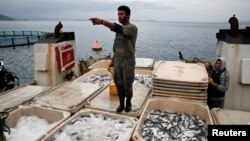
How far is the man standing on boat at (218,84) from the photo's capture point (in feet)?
19.1

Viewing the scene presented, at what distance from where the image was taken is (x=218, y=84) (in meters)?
6.01

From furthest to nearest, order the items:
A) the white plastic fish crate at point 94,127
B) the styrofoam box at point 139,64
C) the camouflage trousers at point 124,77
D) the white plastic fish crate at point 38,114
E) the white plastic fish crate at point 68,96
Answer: the styrofoam box at point 139,64 → the white plastic fish crate at point 68,96 → the white plastic fish crate at point 38,114 → the camouflage trousers at point 124,77 → the white plastic fish crate at point 94,127

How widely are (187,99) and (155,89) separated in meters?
0.84

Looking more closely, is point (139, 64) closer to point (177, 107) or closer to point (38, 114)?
point (177, 107)

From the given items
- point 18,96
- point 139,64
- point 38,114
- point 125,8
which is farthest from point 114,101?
point 139,64

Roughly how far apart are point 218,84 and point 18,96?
5333 mm

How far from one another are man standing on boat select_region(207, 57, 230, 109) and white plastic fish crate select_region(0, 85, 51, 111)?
458 centimetres

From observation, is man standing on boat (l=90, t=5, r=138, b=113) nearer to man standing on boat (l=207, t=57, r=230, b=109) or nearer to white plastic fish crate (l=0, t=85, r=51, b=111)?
man standing on boat (l=207, t=57, r=230, b=109)

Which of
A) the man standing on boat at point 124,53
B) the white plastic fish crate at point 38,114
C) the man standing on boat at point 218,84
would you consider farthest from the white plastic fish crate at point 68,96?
the man standing on boat at point 218,84

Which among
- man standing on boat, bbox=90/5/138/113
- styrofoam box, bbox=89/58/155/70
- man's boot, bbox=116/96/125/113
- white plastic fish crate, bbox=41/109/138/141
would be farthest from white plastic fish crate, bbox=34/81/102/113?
styrofoam box, bbox=89/58/155/70

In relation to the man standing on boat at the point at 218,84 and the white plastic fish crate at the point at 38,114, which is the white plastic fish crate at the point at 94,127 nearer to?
the white plastic fish crate at the point at 38,114

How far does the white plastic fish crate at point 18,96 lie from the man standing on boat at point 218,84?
458 cm

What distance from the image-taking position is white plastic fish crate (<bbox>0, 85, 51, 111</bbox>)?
5.59 m

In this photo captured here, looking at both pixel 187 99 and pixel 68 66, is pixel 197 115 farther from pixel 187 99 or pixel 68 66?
pixel 68 66
